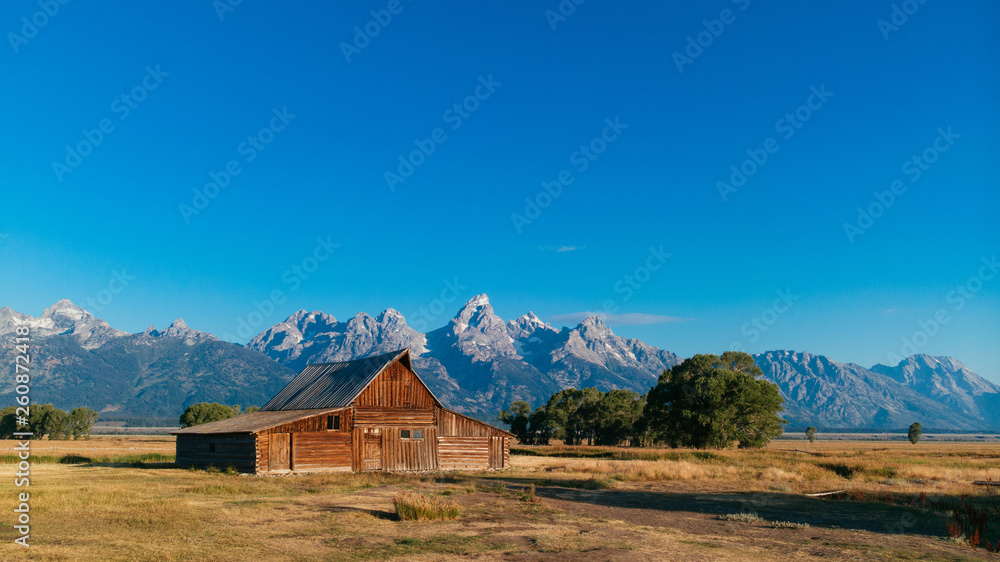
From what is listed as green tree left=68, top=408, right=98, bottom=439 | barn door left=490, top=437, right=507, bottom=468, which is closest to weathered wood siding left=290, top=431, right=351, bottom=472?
barn door left=490, top=437, right=507, bottom=468

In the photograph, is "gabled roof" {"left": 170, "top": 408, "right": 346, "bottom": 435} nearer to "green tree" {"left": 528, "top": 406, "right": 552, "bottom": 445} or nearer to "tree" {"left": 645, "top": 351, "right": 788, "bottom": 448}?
"tree" {"left": 645, "top": 351, "right": 788, "bottom": 448}

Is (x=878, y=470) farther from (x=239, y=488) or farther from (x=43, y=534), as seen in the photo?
(x=43, y=534)

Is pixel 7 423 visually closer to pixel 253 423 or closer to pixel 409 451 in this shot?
pixel 253 423

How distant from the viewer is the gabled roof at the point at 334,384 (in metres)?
40.1

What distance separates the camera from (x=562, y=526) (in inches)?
720

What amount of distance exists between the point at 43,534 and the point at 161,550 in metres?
4.02

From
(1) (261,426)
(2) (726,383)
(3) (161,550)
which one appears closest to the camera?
(3) (161,550)

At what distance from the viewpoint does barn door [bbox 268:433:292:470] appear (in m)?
35.3

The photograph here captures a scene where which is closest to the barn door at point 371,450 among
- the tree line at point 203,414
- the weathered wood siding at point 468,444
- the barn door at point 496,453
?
the weathered wood siding at point 468,444

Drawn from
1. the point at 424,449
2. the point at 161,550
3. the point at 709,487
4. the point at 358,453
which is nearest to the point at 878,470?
the point at 709,487

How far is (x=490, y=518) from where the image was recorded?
64.5 feet

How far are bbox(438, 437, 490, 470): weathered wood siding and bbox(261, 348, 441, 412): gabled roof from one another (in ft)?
8.99

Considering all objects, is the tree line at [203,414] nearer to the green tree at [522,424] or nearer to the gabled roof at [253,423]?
the green tree at [522,424]

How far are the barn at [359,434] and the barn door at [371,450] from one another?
6 cm
